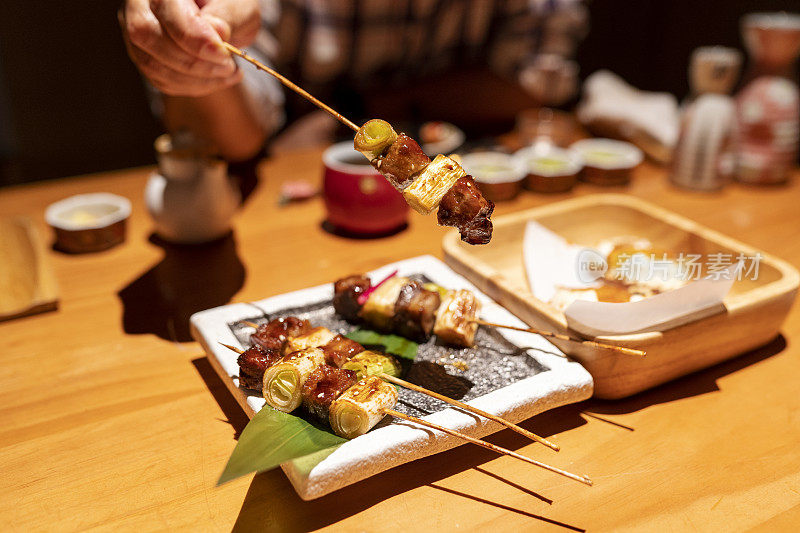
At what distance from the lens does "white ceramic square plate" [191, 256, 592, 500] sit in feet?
4.02

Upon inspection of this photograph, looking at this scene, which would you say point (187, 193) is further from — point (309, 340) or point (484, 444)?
point (484, 444)

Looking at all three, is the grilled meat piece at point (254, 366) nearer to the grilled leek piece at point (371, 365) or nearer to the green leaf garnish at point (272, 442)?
the green leaf garnish at point (272, 442)

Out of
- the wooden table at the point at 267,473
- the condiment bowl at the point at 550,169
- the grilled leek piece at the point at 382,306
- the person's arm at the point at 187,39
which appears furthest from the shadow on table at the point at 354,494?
the condiment bowl at the point at 550,169

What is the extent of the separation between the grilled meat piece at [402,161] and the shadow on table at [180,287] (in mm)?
782

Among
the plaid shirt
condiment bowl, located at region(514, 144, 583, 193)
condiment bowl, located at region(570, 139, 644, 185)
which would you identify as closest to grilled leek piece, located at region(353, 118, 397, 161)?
condiment bowl, located at region(514, 144, 583, 193)

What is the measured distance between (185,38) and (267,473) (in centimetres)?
111

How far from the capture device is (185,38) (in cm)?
162

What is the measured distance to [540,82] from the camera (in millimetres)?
4262

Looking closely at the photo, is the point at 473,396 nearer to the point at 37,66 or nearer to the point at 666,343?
the point at 666,343

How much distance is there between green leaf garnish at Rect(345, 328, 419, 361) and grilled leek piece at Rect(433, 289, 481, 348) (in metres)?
0.08

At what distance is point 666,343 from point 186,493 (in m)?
1.15

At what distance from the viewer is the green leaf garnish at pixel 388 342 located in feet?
5.36

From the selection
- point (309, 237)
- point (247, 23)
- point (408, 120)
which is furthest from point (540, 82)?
point (247, 23)

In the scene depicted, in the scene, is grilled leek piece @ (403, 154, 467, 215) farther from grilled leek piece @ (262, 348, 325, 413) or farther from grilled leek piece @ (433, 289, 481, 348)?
grilled leek piece @ (262, 348, 325, 413)
